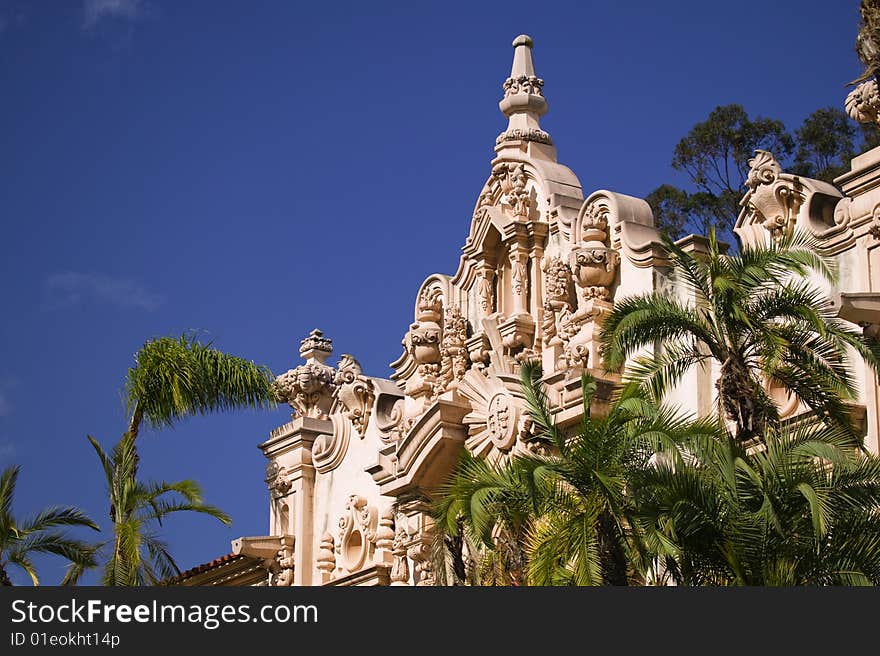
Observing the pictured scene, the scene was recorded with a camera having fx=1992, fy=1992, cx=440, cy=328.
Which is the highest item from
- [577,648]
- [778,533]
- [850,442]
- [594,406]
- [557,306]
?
[557,306]

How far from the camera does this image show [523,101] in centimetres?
3188

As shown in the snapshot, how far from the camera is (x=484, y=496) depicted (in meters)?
21.7

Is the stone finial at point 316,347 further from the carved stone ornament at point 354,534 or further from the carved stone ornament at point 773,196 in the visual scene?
the carved stone ornament at point 773,196

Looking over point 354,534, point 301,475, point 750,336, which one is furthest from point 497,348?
point 750,336

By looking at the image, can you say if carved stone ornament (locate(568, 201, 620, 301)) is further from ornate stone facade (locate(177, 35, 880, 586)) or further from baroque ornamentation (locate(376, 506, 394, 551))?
baroque ornamentation (locate(376, 506, 394, 551))

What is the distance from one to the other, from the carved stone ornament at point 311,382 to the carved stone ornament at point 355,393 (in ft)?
3.57

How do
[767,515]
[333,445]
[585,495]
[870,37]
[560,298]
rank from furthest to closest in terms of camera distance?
1. [333,445]
2. [560,298]
3. [870,37]
4. [585,495]
5. [767,515]

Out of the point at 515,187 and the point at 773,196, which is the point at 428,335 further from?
the point at 773,196

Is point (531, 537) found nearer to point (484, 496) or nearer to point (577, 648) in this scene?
point (484, 496)

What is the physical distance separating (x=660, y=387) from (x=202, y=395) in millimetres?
10730

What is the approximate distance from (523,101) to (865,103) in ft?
29.0

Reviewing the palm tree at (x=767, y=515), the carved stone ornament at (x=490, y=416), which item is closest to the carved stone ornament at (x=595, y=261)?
the carved stone ornament at (x=490, y=416)

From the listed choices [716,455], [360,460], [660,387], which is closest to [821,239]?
[660,387]

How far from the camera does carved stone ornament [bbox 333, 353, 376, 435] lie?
3441cm
